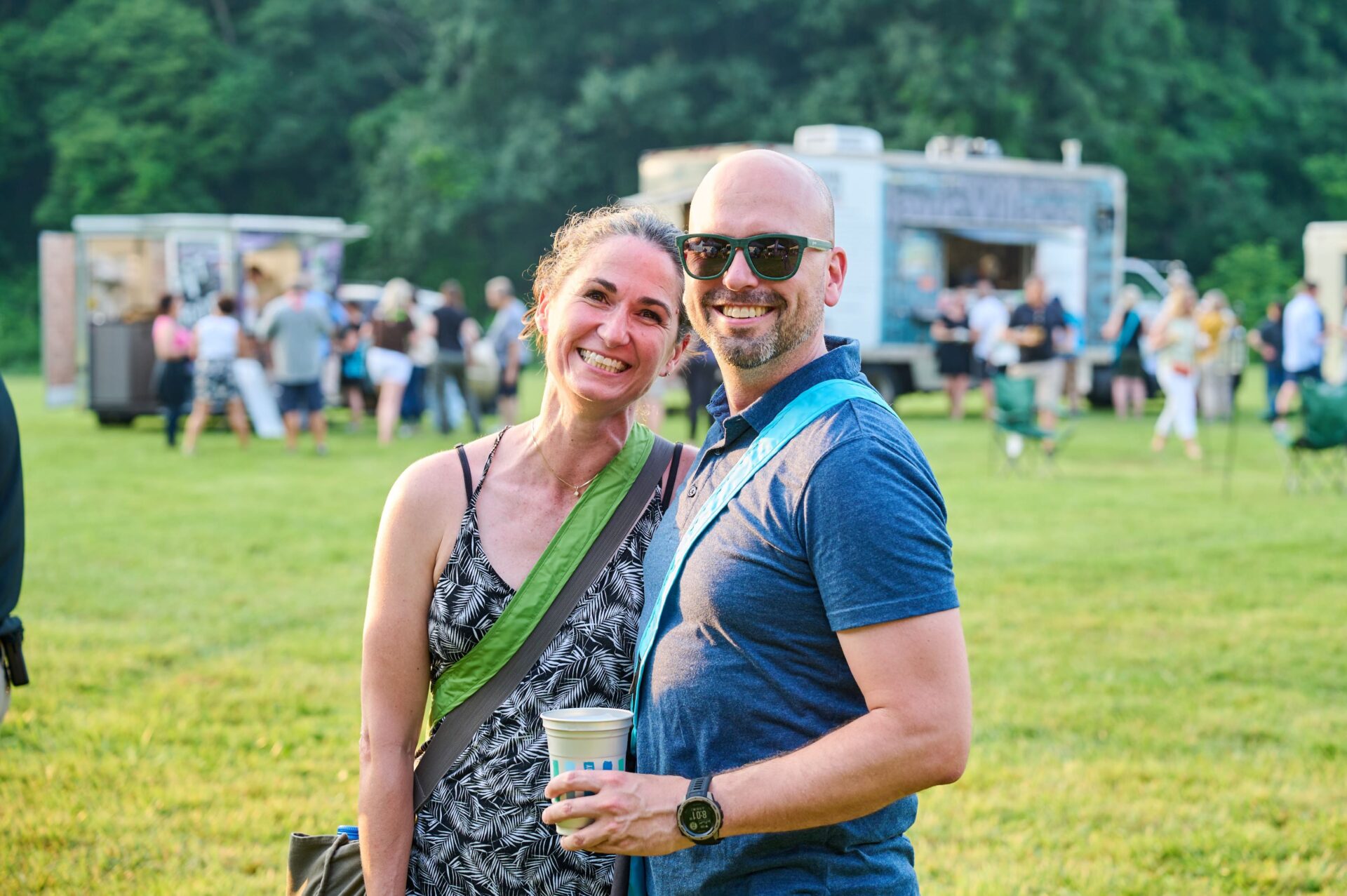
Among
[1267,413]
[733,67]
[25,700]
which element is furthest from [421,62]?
[25,700]

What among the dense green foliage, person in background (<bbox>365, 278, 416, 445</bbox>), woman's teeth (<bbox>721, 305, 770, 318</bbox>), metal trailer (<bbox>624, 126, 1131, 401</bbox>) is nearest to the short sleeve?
woman's teeth (<bbox>721, 305, 770, 318</bbox>)

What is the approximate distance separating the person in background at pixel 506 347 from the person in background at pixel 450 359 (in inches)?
14.1

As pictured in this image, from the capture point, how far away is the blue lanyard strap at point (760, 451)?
6.63 feet

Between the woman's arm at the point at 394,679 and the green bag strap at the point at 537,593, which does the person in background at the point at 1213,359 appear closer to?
the green bag strap at the point at 537,593

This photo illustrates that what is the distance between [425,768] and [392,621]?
0.27 meters

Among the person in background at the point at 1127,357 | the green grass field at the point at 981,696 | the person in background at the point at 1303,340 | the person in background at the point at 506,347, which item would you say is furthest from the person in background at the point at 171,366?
the person in background at the point at 1303,340

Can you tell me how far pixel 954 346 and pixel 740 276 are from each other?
19.8m

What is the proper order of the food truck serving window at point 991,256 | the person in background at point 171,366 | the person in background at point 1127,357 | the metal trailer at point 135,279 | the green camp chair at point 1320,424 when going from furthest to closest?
the person in background at point 1127,357, the food truck serving window at point 991,256, the metal trailer at point 135,279, the person in background at point 171,366, the green camp chair at point 1320,424

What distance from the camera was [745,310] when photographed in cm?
Answer: 217

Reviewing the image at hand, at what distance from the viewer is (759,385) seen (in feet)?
7.14

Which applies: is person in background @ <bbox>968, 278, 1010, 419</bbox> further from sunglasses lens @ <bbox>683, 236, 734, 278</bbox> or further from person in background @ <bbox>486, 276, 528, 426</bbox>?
sunglasses lens @ <bbox>683, 236, 734, 278</bbox>

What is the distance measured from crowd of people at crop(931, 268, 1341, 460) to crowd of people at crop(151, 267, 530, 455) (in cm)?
610

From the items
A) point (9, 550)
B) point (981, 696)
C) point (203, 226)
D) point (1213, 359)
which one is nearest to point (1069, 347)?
point (1213, 359)

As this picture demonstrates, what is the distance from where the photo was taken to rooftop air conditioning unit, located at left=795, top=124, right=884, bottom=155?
21.9 m
